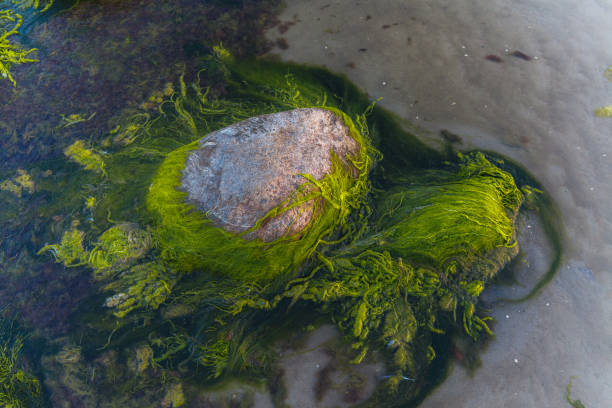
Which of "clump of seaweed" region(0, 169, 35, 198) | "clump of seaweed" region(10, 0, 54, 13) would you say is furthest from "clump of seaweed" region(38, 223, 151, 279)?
"clump of seaweed" region(10, 0, 54, 13)

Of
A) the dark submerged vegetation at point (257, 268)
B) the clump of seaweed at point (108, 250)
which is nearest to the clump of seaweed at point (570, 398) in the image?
the dark submerged vegetation at point (257, 268)

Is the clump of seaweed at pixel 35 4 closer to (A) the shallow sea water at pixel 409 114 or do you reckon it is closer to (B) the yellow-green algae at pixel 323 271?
(A) the shallow sea water at pixel 409 114

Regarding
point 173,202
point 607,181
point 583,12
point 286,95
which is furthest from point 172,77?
point 583,12

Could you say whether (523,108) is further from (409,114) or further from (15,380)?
(15,380)

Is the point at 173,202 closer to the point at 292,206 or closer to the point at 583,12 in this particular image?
the point at 292,206

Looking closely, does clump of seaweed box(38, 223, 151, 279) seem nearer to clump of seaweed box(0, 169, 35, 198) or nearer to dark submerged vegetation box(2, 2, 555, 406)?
dark submerged vegetation box(2, 2, 555, 406)
